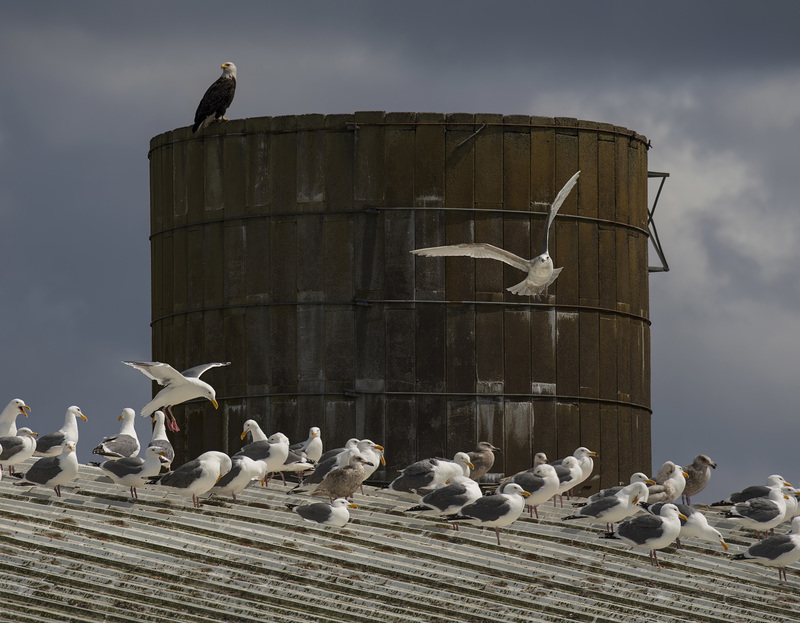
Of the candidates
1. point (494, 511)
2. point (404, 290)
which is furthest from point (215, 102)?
point (494, 511)

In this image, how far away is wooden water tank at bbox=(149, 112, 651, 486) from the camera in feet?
132

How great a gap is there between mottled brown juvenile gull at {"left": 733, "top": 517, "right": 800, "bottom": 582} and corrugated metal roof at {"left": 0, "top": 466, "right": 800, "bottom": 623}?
0.42m

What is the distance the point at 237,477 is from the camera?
31.0m

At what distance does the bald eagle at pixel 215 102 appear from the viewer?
42219 mm

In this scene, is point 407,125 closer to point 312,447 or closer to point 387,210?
point 387,210

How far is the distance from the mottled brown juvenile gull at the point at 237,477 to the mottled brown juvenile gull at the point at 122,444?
15.7 ft

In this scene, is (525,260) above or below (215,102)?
below

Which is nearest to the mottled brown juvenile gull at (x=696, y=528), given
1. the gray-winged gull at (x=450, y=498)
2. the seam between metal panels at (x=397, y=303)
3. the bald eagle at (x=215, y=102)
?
the gray-winged gull at (x=450, y=498)

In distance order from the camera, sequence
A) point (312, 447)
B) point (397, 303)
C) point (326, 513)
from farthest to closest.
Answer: point (397, 303)
point (312, 447)
point (326, 513)

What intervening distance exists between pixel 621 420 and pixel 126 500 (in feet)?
51.9

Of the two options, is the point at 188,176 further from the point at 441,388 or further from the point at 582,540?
the point at 582,540

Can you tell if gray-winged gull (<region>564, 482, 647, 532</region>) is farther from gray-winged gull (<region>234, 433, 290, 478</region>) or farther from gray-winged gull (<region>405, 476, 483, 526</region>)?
gray-winged gull (<region>234, 433, 290, 478</region>)

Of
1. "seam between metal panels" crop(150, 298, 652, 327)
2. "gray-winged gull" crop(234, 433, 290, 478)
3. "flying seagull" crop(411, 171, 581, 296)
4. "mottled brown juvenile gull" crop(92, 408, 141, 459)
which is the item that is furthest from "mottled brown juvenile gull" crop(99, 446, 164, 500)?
"seam between metal panels" crop(150, 298, 652, 327)

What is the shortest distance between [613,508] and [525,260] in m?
8.44
